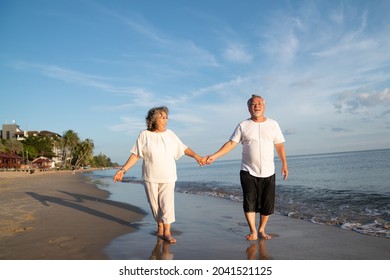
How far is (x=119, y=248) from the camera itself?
13.5 feet

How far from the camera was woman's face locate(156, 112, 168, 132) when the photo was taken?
451cm

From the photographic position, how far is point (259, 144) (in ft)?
14.8

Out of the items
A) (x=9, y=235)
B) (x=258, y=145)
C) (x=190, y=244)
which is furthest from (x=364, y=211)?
(x=9, y=235)

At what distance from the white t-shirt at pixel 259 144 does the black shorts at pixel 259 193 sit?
84 mm

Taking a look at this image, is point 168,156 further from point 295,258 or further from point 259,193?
point 295,258

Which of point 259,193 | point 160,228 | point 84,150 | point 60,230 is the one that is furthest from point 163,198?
point 84,150

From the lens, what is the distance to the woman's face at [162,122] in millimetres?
4512

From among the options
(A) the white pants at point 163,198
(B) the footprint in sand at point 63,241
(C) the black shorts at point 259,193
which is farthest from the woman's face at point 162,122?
(B) the footprint in sand at point 63,241

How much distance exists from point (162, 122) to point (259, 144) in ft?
4.94

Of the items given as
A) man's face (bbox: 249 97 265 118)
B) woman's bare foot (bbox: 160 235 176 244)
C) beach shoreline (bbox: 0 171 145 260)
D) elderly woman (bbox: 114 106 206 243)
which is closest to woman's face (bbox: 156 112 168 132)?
elderly woman (bbox: 114 106 206 243)

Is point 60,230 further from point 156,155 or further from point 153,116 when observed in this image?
point 153,116

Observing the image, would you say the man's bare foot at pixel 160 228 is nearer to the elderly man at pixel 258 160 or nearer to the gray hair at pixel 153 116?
the elderly man at pixel 258 160
